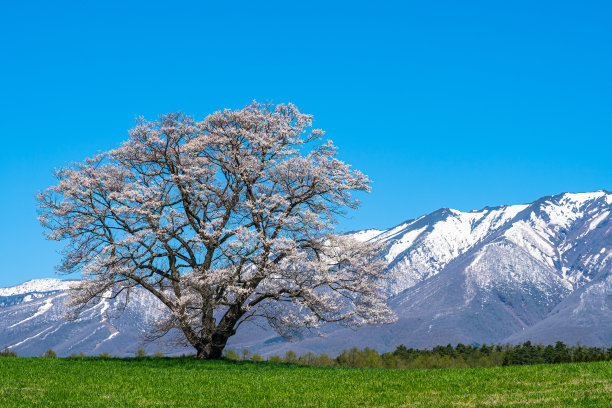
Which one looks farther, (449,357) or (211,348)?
(449,357)

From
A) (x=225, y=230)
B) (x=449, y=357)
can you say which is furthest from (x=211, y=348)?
(x=449, y=357)

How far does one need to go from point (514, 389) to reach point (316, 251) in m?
22.0

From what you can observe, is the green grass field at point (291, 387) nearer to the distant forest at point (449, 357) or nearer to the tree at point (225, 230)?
the tree at point (225, 230)

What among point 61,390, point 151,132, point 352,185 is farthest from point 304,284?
point 61,390

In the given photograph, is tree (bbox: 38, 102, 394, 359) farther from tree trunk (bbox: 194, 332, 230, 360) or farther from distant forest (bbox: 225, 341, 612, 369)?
distant forest (bbox: 225, 341, 612, 369)

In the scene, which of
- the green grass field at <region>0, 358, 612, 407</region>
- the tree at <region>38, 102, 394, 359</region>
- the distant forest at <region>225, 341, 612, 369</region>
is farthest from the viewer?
the distant forest at <region>225, 341, 612, 369</region>

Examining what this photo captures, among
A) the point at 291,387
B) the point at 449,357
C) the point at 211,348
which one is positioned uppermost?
the point at 211,348

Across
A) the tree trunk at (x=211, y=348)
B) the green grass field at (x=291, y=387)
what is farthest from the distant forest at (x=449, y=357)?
the green grass field at (x=291, y=387)

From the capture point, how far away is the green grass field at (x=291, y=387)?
26234 millimetres

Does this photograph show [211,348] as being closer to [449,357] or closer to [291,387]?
[291,387]

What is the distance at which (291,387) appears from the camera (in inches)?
1265

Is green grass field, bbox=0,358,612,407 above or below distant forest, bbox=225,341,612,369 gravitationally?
above

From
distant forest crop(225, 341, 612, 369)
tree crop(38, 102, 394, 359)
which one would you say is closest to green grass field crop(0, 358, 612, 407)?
tree crop(38, 102, 394, 359)

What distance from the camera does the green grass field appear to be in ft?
86.1
